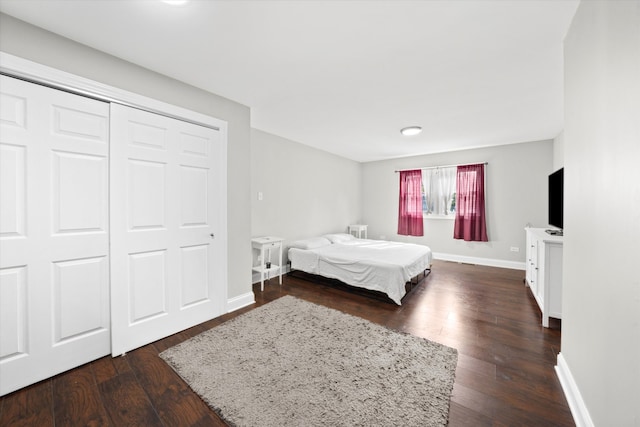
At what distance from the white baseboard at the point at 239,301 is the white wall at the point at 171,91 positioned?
1.9 inches

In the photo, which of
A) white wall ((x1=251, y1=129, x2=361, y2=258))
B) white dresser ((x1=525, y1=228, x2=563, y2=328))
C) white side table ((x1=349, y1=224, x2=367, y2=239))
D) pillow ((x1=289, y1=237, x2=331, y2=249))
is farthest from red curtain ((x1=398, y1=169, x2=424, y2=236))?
white dresser ((x1=525, y1=228, x2=563, y2=328))

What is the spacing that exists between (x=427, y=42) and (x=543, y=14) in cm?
68

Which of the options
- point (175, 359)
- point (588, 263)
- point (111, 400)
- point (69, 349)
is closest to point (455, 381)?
point (588, 263)

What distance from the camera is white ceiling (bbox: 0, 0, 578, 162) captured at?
1501 millimetres

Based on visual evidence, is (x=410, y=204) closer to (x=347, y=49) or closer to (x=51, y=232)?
(x=347, y=49)

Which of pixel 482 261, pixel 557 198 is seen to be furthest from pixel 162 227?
pixel 482 261

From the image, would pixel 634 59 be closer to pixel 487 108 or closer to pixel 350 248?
pixel 487 108

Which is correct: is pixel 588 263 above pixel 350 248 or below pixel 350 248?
above

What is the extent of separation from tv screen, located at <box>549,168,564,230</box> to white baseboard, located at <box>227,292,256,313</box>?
364 cm

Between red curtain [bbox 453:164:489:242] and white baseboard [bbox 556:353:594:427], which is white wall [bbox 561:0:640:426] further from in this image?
red curtain [bbox 453:164:489:242]

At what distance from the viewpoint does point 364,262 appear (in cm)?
329

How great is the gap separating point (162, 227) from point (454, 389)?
2667 millimetres

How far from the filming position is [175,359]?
6.26 feet

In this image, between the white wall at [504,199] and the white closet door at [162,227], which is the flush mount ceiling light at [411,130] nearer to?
the white wall at [504,199]
